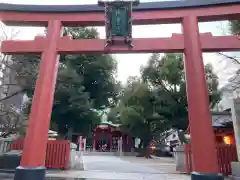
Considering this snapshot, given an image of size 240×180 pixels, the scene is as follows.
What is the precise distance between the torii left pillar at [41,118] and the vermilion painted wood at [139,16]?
1.48 ft

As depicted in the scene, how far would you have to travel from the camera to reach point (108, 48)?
294 inches

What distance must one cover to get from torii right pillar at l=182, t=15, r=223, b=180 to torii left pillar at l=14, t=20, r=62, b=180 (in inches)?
175

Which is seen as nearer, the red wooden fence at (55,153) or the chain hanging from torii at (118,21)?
the chain hanging from torii at (118,21)

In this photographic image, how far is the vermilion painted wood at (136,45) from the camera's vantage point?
719 cm

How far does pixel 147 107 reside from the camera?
23.7m

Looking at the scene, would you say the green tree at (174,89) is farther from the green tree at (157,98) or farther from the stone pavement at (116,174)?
the stone pavement at (116,174)

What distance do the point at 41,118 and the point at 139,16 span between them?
480 cm

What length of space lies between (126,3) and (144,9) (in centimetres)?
72

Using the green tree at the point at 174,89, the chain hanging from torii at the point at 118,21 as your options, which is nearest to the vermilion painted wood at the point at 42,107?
the chain hanging from torii at the point at 118,21

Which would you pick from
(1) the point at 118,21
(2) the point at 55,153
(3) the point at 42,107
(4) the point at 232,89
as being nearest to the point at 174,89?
(4) the point at 232,89

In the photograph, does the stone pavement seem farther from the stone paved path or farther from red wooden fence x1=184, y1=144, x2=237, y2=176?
red wooden fence x1=184, y1=144, x2=237, y2=176

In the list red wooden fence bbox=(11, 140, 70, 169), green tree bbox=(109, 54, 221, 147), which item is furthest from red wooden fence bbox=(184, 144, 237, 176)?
green tree bbox=(109, 54, 221, 147)

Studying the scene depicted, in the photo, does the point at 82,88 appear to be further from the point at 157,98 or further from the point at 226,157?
the point at 226,157

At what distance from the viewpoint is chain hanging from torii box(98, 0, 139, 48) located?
730 cm
